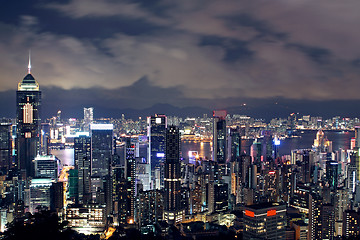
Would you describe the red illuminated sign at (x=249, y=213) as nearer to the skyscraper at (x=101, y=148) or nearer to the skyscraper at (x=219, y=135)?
the skyscraper at (x=101, y=148)

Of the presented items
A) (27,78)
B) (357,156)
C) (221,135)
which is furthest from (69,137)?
(357,156)

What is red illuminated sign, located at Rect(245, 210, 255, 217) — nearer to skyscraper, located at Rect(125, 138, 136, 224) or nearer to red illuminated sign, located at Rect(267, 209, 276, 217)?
red illuminated sign, located at Rect(267, 209, 276, 217)

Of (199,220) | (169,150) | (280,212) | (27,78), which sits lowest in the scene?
(199,220)

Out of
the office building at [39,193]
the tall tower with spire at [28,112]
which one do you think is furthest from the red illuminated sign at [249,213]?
Answer: the tall tower with spire at [28,112]

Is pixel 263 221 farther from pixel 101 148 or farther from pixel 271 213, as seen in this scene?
pixel 101 148

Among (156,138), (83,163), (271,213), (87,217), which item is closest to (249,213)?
(271,213)

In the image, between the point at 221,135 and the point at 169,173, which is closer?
the point at 169,173

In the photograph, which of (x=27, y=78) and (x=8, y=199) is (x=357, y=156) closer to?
(x=8, y=199)
